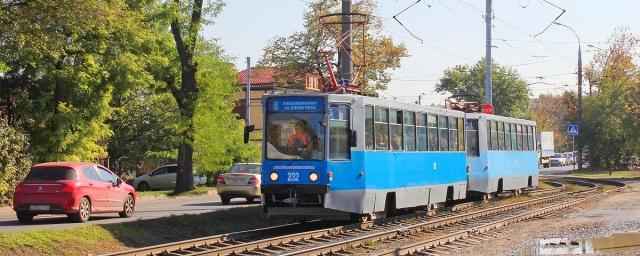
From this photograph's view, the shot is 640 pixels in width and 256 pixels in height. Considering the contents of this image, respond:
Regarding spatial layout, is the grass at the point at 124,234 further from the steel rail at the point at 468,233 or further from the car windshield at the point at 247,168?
the car windshield at the point at 247,168

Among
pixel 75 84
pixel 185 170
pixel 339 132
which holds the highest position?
pixel 75 84

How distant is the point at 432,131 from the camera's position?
24094 mm

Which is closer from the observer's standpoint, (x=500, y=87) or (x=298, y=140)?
(x=298, y=140)

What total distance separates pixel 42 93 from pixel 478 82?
4002 inches

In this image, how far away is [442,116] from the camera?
25.0 meters

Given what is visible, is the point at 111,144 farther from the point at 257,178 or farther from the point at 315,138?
the point at 315,138

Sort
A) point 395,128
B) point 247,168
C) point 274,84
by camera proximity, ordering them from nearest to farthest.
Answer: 1. point 395,128
2. point 247,168
3. point 274,84

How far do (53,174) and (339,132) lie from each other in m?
6.76

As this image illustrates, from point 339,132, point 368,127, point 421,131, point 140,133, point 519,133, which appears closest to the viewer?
point 339,132

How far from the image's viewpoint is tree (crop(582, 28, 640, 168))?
2480 inches

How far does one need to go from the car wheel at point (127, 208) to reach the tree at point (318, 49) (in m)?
36.3

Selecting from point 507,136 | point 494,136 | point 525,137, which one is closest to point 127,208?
point 494,136

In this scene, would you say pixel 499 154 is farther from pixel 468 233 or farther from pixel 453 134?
pixel 468 233

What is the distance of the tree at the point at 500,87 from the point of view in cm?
12300
